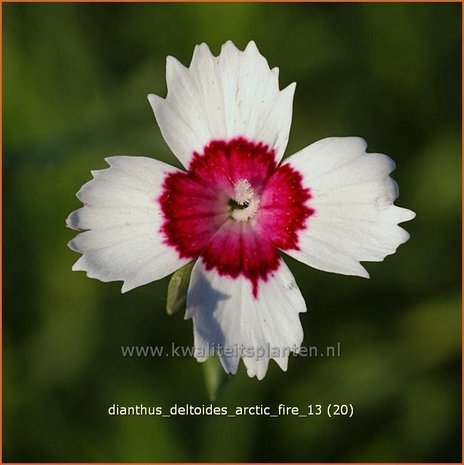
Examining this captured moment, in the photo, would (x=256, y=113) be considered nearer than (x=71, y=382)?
Yes

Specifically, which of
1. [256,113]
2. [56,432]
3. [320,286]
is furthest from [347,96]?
[56,432]

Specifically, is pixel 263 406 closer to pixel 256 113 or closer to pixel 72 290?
pixel 72 290

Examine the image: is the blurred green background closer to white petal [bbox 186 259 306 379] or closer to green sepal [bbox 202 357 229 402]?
green sepal [bbox 202 357 229 402]

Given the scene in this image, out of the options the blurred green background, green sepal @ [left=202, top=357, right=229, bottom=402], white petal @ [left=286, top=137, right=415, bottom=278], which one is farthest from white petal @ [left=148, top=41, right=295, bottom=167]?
the blurred green background

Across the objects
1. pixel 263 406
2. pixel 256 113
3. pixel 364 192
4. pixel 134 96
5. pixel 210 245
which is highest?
pixel 134 96

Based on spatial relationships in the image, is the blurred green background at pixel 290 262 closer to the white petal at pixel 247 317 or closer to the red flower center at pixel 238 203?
the red flower center at pixel 238 203

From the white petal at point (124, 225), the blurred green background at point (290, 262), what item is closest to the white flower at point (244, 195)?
the white petal at point (124, 225)

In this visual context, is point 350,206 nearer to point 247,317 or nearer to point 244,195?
point 244,195
